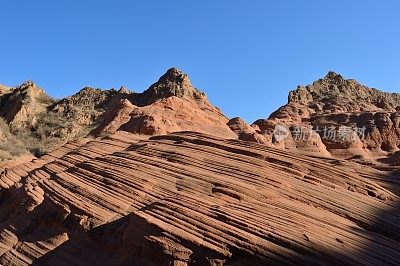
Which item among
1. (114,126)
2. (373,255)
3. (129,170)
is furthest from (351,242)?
(114,126)

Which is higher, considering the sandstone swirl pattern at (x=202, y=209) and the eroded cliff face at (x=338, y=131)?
the eroded cliff face at (x=338, y=131)

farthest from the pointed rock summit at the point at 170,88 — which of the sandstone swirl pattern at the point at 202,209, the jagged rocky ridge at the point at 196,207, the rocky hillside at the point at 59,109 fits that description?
the sandstone swirl pattern at the point at 202,209

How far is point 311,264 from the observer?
816 centimetres

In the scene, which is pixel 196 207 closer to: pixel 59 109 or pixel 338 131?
pixel 338 131

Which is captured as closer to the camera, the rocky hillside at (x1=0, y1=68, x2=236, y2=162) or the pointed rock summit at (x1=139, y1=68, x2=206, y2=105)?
the rocky hillside at (x1=0, y1=68, x2=236, y2=162)

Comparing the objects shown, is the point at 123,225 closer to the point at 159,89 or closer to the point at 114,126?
the point at 114,126

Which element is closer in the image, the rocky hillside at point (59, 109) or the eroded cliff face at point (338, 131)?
the eroded cliff face at point (338, 131)

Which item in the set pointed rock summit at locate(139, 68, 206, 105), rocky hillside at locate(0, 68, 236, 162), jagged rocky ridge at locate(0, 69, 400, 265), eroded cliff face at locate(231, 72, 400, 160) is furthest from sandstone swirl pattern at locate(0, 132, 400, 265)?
pointed rock summit at locate(139, 68, 206, 105)

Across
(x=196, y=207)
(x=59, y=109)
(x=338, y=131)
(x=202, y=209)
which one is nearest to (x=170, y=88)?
(x=59, y=109)

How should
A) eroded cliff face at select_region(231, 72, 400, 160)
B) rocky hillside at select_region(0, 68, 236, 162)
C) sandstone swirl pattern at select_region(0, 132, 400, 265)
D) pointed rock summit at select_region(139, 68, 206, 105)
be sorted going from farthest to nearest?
pointed rock summit at select_region(139, 68, 206, 105) < rocky hillside at select_region(0, 68, 236, 162) < eroded cliff face at select_region(231, 72, 400, 160) < sandstone swirl pattern at select_region(0, 132, 400, 265)

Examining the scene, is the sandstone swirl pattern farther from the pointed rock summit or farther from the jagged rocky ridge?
the pointed rock summit

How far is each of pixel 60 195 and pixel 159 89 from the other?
43.0 meters

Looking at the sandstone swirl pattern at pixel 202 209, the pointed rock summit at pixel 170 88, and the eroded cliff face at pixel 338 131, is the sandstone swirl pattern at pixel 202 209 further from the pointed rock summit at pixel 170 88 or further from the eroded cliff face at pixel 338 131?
the pointed rock summit at pixel 170 88

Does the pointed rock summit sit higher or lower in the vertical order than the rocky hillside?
higher
